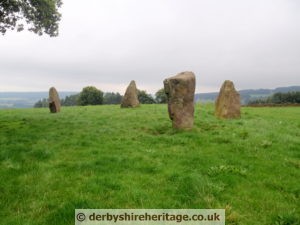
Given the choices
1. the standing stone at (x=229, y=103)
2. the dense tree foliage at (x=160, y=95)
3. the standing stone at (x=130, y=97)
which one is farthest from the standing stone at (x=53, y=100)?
the dense tree foliage at (x=160, y=95)

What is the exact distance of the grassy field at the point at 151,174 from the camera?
27.4ft

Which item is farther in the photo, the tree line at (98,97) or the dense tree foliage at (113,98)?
the dense tree foliage at (113,98)

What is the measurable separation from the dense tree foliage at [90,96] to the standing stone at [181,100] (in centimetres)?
5670

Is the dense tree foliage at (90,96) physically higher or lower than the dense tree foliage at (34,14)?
lower

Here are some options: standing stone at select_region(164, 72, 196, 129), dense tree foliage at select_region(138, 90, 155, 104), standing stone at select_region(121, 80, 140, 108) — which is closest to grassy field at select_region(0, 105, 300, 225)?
standing stone at select_region(164, 72, 196, 129)

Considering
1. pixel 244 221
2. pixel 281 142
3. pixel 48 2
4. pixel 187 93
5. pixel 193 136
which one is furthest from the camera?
pixel 48 2

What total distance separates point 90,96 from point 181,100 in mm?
57193

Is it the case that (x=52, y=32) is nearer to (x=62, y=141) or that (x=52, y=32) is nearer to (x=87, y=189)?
(x=62, y=141)

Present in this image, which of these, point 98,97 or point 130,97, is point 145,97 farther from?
point 130,97

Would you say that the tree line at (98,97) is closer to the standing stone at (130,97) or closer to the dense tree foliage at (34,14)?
the standing stone at (130,97)

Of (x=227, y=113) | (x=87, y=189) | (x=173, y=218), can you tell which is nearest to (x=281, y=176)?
(x=173, y=218)

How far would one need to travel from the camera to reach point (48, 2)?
74.8 ft

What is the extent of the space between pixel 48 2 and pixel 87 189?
55.0 feet

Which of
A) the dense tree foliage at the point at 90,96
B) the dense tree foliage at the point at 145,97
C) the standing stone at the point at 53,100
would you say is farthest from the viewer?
the dense tree foliage at the point at 145,97
